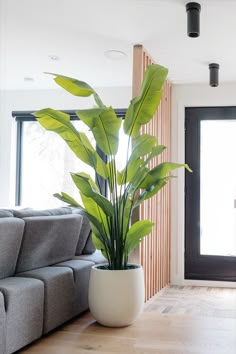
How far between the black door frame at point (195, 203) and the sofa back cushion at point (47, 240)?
2075 millimetres

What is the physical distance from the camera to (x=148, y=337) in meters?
2.78

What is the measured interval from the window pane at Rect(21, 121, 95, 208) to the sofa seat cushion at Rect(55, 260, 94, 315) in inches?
90.0

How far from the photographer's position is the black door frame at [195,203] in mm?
5031

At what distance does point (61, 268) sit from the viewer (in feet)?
9.94

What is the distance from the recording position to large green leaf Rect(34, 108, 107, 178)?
2.87 metres

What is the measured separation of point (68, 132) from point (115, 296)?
1107mm

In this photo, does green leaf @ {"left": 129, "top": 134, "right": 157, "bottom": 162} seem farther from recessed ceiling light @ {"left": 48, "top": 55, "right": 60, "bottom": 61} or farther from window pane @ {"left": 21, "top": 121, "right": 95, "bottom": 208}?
window pane @ {"left": 21, "top": 121, "right": 95, "bottom": 208}

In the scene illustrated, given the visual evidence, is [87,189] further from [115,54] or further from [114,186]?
[115,54]

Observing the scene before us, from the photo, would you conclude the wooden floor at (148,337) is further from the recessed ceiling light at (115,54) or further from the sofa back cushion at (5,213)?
the recessed ceiling light at (115,54)

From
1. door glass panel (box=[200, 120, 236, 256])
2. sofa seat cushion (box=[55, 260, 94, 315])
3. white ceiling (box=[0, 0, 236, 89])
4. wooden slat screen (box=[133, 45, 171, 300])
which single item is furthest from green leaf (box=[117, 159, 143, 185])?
door glass panel (box=[200, 120, 236, 256])

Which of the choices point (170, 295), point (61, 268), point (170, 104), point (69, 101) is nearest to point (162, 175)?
point (61, 268)

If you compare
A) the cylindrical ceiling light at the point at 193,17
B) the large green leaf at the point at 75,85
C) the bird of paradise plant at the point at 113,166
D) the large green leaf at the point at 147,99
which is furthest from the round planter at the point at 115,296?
the cylindrical ceiling light at the point at 193,17

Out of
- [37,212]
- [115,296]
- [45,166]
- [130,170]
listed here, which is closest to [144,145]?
[130,170]

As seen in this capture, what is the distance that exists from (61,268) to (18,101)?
3.23 m
